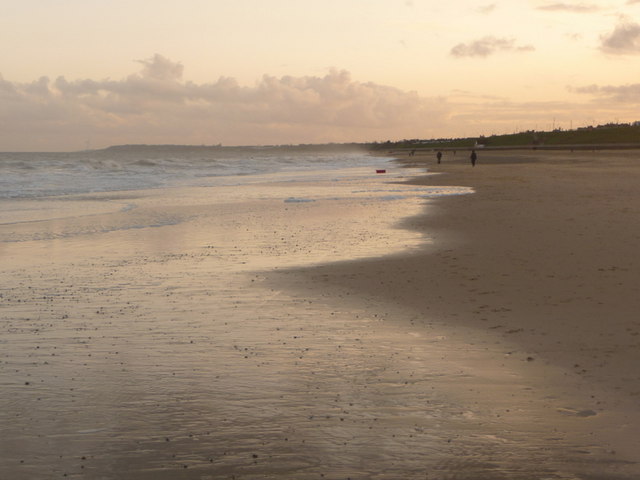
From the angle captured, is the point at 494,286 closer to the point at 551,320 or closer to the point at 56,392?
the point at 551,320

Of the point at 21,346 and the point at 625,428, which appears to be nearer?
the point at 625,428

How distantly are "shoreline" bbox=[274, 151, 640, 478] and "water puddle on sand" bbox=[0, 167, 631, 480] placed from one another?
0.38 meters

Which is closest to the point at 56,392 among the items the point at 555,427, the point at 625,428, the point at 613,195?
the point at 555,427

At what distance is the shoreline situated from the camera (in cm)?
706

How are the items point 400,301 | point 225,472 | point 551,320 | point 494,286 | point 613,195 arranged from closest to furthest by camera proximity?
1. point 225,472
2. point 551,320
3. point 400,301
4. point 494,286
5. point 613,195

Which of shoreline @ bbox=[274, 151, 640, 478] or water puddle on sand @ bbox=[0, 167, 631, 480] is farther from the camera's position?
shoreline @ bbox=[274, 151, 640, 478]

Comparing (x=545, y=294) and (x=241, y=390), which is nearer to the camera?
(x=241, y=390)

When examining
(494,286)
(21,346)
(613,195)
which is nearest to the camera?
(21,346)

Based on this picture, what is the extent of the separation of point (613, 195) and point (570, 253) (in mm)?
15400

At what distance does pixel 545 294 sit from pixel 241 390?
20.5ft

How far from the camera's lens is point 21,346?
29.4ft

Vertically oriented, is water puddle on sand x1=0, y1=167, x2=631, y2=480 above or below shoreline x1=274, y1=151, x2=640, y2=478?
below

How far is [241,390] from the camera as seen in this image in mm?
7262

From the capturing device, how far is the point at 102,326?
995cm
